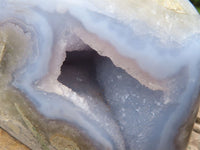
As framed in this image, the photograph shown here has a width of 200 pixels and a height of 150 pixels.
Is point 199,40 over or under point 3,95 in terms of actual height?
over

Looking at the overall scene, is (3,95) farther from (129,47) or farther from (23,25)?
(129,47)

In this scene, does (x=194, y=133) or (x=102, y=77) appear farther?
(x=194, y=133)

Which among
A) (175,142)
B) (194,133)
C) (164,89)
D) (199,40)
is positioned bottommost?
(194,133)

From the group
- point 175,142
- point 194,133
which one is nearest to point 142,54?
point 175,142
